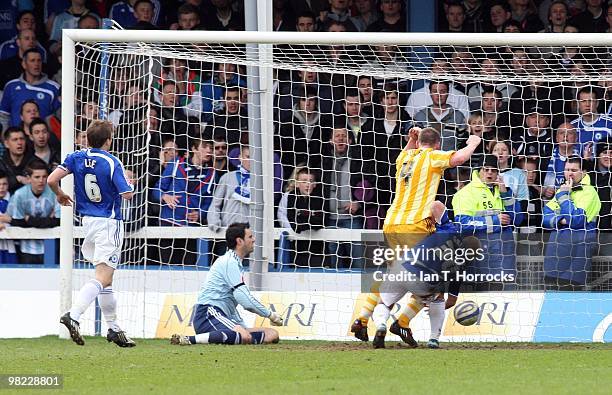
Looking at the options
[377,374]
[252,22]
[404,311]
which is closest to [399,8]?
[252,22]

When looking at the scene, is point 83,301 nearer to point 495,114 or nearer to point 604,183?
point 495,114

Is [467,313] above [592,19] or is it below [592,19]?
below

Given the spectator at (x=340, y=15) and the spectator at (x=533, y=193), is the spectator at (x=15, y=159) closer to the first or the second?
the spectator at (x=340, y=15)

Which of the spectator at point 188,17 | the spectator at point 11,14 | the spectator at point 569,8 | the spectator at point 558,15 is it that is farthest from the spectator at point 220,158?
the spectator at point 569,8

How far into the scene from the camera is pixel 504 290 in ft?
38.9

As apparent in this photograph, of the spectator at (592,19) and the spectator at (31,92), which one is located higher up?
the spectator at (592,19)

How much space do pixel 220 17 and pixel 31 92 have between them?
255 centimetres

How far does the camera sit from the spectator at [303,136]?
13.1 metres

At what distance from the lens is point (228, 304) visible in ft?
35.1

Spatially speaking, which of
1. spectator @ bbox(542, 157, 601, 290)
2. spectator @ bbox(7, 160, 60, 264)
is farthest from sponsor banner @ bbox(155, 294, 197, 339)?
spectator @ bbox(542, 157, 601, 290)

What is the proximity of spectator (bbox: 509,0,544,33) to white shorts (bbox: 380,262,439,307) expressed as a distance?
5.58m

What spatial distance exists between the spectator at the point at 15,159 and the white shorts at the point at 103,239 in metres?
4.27

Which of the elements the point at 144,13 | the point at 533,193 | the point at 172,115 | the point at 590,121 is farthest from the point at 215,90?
the point at 590,121

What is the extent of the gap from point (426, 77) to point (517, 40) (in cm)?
134
